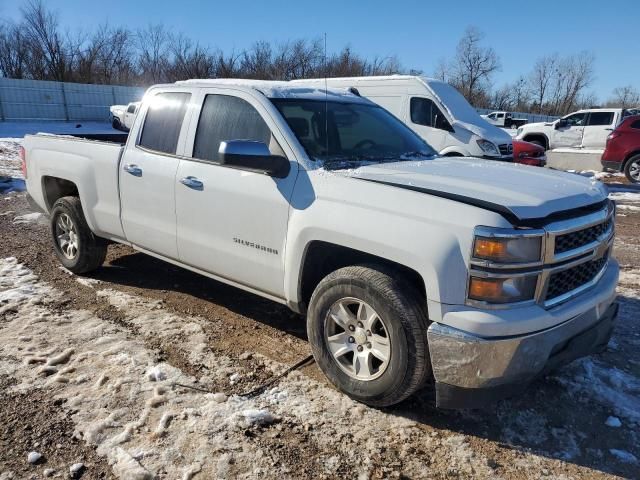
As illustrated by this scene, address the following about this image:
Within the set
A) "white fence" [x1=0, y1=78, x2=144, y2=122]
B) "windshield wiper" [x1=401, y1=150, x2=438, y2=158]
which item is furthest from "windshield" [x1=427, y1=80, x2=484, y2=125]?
"white fence" [x1=0, y1=78, x2=144, y2=122]

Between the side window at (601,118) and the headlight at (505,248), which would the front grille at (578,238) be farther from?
the side window at (601,118)

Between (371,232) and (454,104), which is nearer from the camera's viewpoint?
(371,232)

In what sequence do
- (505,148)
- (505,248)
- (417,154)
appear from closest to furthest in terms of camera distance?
(505,248) → (417,154) → (505,148)

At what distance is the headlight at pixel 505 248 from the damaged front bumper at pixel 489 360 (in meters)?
0.39

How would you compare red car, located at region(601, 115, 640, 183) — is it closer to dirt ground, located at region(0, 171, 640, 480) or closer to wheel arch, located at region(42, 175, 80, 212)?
dirt ground, located at region(0, 171, 640, 480)

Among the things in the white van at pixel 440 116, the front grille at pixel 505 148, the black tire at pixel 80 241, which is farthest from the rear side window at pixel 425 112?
the black tire at pixel 80 241

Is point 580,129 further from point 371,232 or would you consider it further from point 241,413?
point 241,413

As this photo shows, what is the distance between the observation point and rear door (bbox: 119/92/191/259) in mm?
4156

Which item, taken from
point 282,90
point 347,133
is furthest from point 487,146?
point 282,90

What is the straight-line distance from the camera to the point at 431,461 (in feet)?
8.81

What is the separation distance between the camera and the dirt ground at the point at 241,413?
264 centimetres

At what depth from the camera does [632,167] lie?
44.5ft

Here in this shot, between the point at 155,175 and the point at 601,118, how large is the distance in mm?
18462

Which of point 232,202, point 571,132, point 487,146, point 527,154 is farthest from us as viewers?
point 571,132
